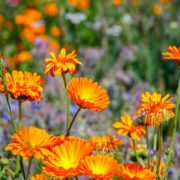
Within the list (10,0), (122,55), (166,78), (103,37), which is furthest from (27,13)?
(166,78)

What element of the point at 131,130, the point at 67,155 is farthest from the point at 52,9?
the point at 67,155

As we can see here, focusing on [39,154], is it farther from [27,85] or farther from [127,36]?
[127,36]

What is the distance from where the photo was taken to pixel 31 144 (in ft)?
4.39

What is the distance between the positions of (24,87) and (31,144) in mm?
184

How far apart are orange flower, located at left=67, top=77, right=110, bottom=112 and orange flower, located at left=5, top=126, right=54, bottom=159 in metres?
0.13

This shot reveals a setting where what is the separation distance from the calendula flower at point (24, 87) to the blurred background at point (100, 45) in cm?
170

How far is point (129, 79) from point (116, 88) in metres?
0.38

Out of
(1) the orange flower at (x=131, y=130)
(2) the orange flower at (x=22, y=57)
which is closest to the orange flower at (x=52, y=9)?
(2) the orange flower at (x=22, y=57)

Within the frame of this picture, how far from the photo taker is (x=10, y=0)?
524 cm

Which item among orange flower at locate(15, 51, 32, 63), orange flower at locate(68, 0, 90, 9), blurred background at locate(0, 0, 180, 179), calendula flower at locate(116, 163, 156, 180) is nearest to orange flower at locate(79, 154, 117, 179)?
calendula flower at locate(116, 163, 156, 180)

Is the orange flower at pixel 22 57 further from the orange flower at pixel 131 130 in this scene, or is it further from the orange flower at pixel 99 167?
the orange flower at pixel 99 167

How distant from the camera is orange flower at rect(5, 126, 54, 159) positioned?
1.30 m

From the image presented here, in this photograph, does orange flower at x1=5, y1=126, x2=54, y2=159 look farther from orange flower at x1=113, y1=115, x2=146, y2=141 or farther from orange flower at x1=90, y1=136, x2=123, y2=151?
orange flower at x1=113, y1=115, x2=146, y2=141

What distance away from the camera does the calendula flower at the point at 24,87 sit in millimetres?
1460
